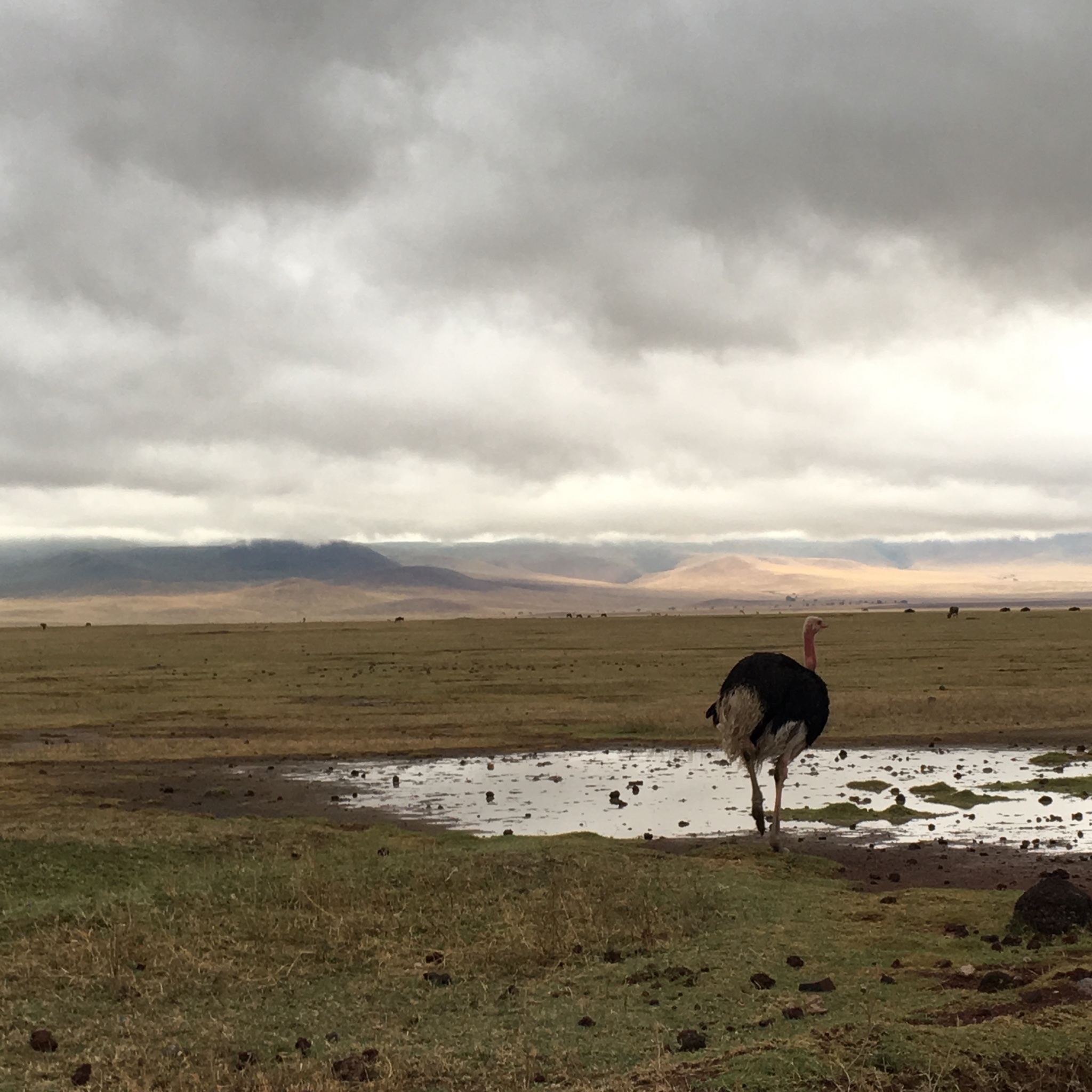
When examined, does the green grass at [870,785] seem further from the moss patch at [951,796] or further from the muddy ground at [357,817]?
the muddy ground at [357,817]

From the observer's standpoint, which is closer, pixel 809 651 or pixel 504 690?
pixel 809 651

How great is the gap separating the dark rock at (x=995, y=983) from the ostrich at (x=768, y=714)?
9.15 m

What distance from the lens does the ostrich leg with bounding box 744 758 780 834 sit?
20406 mm

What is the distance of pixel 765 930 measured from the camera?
44.4 ft

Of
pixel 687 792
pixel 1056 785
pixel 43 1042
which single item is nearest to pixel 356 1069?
pixel 43 1042

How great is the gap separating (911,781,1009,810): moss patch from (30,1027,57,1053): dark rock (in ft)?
59.1

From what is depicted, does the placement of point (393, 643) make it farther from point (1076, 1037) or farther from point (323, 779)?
point (1076, 1037)

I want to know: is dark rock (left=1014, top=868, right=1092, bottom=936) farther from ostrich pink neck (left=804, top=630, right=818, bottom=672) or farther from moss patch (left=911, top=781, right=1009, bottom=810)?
moss patch (left=911, top=781, right=1009, bottom=810)

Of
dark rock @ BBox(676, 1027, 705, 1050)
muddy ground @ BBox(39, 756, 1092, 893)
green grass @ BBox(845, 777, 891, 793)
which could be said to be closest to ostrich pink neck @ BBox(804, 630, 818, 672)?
muddy ground @ BBox(39, 756, 1092, 893)

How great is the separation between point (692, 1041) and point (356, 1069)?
2.67 meters

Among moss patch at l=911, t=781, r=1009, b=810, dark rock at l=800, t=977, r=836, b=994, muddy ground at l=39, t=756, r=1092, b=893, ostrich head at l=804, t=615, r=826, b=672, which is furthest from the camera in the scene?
moss patch at l=911, t=781, r=1009, b=810

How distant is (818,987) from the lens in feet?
36.1

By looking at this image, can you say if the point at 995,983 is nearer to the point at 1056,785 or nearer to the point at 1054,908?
the point at 1054,908

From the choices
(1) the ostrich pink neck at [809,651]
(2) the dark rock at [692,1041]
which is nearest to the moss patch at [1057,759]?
(1) the ostrich pink neck at [809,651]
